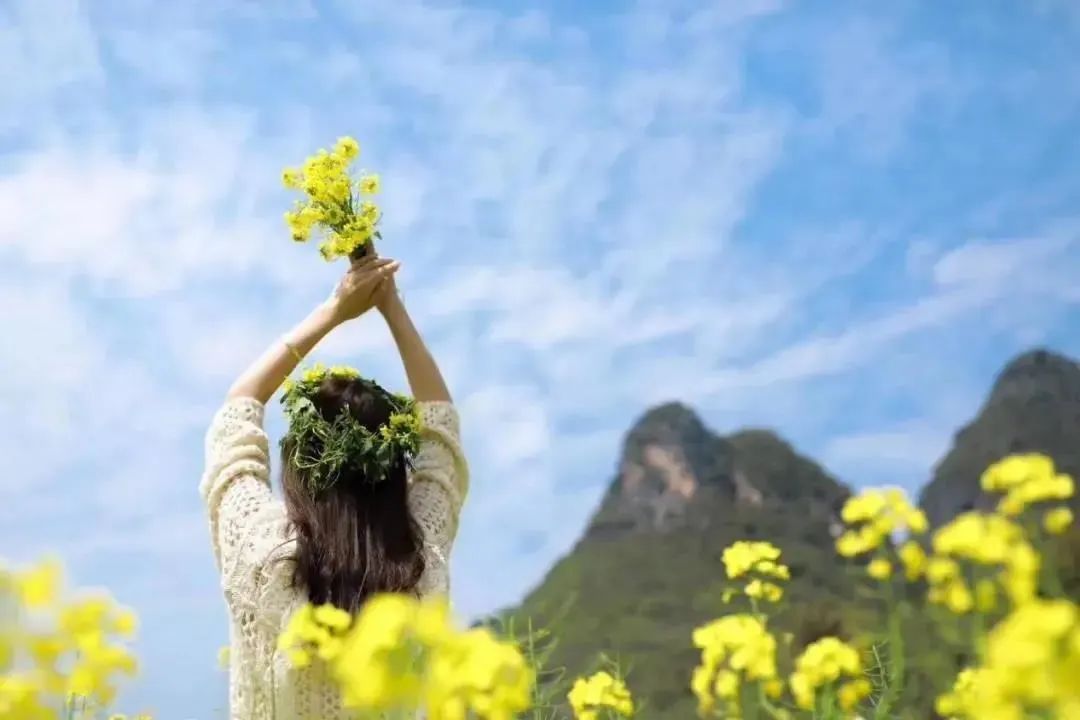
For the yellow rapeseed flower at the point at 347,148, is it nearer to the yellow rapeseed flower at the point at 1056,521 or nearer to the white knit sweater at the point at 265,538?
the white knit sweater at the point at 265,538

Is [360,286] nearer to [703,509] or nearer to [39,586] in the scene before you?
[39,586]

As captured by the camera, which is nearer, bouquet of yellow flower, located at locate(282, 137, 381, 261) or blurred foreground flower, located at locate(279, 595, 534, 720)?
blurred foreground flower, located at locate(279, 595, 534, 720)

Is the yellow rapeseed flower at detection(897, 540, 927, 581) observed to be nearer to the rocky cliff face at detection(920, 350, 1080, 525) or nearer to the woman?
the woman

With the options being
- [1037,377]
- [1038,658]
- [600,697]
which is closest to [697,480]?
[1037,377]

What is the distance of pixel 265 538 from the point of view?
2.88 meters

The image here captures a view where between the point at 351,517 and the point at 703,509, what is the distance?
156 ft

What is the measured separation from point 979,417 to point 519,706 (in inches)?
1693

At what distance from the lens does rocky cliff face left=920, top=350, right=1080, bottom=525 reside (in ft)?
124

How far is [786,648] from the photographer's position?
4.63ft

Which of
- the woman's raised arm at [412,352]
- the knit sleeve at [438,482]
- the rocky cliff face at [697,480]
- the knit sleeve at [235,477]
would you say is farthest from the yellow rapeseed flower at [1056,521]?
the rocky cliff face at [697,480]

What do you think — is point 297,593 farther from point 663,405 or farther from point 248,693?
point 663,405

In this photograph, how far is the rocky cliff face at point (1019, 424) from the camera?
1492 inches

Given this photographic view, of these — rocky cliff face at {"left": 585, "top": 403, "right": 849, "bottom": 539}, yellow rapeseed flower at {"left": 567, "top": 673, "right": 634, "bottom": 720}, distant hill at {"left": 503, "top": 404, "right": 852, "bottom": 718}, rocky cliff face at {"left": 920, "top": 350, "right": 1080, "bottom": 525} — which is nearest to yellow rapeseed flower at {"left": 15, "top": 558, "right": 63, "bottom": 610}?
yellow rapeseed flower at {"left": 567, "top": 673, "right": 634, "bottom": 720}

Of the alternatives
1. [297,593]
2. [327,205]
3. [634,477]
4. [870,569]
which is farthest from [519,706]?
[634,477]
